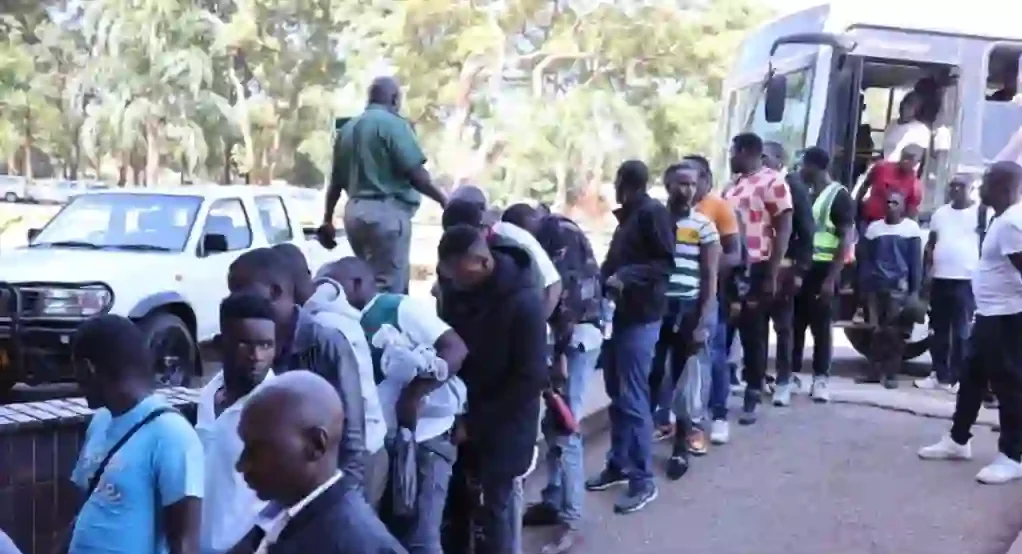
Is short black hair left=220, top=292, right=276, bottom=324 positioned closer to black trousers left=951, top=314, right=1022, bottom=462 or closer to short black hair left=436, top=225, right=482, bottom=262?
short black hair left=436, top=225, right=482, bottom=262

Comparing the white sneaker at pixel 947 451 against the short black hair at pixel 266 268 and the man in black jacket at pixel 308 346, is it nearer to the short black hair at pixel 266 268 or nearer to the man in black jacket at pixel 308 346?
the man in black jacket at pixel 308 346

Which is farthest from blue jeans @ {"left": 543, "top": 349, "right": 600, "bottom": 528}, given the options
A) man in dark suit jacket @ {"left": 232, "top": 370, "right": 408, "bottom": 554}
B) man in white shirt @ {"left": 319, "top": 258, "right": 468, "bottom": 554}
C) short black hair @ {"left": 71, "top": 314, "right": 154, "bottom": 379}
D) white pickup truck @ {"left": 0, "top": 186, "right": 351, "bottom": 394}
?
man in dark suit jacket @ {"left": 232, "top": 370, "right": 408, "bottom": 554}

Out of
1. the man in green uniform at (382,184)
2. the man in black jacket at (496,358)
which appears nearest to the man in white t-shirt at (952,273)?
the man in green uniform at (382,184)

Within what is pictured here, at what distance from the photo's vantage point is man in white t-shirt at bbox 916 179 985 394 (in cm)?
974

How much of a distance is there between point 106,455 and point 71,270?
19.9ft

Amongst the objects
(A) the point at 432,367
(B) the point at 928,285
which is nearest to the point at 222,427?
(A) the point at 432,367

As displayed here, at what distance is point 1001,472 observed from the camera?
705 cm

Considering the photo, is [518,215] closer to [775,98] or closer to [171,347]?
[171,347]

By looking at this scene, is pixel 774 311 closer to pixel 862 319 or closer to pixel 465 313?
pixel 862 319

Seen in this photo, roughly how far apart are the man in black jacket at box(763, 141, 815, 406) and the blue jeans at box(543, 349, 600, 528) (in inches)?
102

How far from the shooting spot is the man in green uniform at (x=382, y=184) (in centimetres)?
656

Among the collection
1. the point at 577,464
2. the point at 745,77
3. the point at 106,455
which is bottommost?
the point at 577,464

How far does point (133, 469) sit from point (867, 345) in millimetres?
9341

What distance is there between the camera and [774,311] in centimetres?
881
